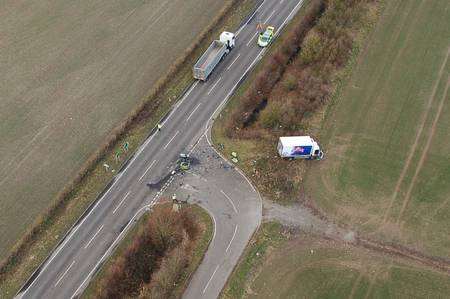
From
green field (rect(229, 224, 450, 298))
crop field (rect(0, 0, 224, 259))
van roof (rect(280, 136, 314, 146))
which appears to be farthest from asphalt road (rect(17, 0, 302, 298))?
van roof (rect(280, 136, 314, 146))

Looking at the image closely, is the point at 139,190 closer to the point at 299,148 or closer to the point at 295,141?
the point at 295,141

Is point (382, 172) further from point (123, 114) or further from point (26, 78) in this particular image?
point (26, 78)

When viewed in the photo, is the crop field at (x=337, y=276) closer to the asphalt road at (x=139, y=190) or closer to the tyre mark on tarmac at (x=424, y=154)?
the asphalt road at (x=139, y=190)

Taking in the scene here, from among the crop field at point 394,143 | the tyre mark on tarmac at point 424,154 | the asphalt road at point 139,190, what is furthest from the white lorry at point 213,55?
the tyre mark on tarmac at point 424,154

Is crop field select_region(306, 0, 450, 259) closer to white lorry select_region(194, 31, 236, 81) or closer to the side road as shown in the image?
the side road

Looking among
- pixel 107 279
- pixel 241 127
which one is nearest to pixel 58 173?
pixel 107 279

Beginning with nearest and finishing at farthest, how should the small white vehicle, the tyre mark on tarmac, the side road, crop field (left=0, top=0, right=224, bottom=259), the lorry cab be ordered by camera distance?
the side road < the tyre mark on tarmac < crop field (left=0, top=0, right=224, bottom=259) < the lorry cab < the small white vehicle
